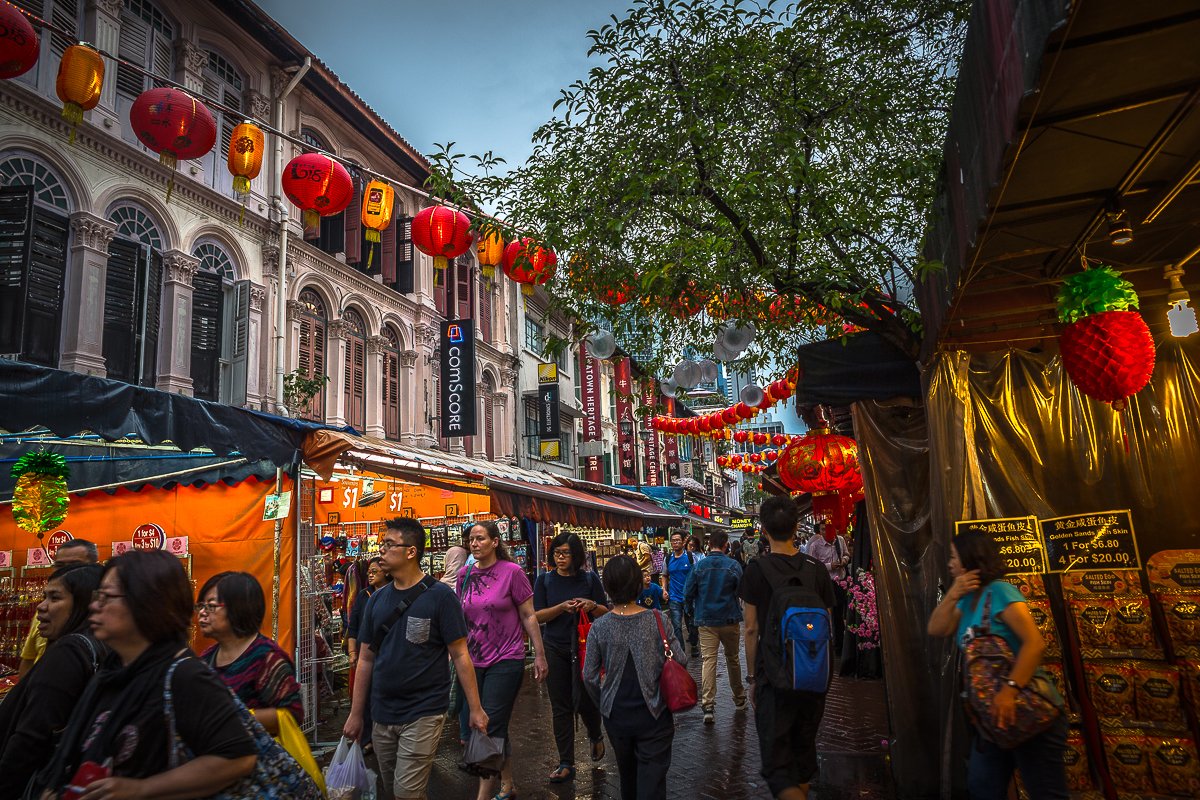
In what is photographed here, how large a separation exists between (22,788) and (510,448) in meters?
19.3

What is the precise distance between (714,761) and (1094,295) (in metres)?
4.42

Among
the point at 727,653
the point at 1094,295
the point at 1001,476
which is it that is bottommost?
the point at 727,653

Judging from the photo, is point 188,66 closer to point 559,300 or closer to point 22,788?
point 559,300

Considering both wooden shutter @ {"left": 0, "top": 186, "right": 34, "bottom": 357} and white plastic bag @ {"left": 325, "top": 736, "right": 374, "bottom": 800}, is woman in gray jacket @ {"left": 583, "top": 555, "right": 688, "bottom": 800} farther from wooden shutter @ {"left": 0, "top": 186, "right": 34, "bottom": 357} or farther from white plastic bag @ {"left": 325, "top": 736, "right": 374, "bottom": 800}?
wooden shutter @ {"left": 0, "top": 186, "right": 34, "bottom": 357}

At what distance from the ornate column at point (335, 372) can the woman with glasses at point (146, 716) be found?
42.2 feet

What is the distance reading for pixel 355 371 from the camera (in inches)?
613

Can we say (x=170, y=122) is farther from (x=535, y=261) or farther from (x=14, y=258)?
(x=535, y=261)

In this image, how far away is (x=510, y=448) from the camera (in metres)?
21.7

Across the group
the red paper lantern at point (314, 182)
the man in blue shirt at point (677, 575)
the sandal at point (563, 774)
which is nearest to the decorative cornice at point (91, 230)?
the red paper lantern at point (314, 182)

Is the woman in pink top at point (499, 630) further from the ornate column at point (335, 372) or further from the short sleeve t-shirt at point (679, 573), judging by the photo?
the ornate column at point (335, 372)

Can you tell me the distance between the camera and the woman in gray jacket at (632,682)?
151 inches

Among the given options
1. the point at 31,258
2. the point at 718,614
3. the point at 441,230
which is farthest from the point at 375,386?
the point at 718,614

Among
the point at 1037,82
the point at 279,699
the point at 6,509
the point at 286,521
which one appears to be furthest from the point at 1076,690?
the point at 6,509

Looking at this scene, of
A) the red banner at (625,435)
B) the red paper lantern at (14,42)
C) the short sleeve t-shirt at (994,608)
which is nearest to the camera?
the short sleeve t-shirt at (994,608)
